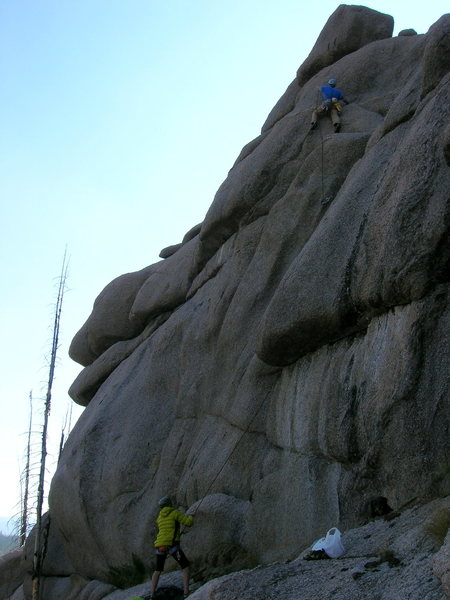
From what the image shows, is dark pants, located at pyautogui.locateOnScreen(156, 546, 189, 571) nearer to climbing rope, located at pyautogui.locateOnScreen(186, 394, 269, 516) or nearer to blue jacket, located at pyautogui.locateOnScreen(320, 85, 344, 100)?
climbing rope, located at pyautogui.locateOnScreen(186, 394, 269, 516)

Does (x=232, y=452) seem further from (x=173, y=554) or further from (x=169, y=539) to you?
(x=173, y=554)

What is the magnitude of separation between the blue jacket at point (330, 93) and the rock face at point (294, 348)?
1.94 feet

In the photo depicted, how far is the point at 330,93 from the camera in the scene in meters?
20.3

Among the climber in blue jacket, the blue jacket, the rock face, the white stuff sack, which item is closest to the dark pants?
the rock face

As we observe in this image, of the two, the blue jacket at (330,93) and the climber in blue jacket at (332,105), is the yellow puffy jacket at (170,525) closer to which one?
the climber in blue jacket at (332,105)

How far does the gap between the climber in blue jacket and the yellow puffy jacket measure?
1006 centimetres

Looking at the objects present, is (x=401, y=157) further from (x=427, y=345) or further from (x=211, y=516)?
(x=211, y=516)

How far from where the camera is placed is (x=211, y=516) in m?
15.8

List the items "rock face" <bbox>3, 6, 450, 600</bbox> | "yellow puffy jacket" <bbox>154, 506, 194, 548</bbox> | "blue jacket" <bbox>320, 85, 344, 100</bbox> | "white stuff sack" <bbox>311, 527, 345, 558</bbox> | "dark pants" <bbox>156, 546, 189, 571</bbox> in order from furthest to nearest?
"blue jacket" <bbox>320, 85, 344, 100</bbox> < "yellow puffy jacket" <bbox>154, 506, 194, 548</bbox> < "dark pants" <bbox>156, 546, 189, 571</bbox> < "rock face" <bbox>3, 6, 450, 600</bbox> < "white stuff sack" <bbox>311, 527, 345, 558</bbox>

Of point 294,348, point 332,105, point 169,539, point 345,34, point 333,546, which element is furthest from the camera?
point 345,34

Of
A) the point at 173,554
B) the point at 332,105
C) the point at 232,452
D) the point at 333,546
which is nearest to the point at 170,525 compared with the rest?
the point at 173,554

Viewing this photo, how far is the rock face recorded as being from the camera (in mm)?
11297

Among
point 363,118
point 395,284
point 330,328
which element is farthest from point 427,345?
point 363,118

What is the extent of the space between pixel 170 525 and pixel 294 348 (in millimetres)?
4166
